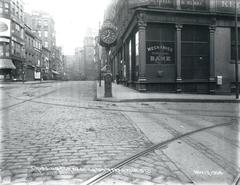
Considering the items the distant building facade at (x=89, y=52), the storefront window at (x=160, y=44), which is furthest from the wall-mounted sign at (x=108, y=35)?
the distant building facade at (x=89, y=52)

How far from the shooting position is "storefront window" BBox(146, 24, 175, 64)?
1800 centimetres

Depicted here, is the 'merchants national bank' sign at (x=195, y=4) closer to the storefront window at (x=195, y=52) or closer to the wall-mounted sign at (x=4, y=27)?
the storefront window at (x=195, y=52)

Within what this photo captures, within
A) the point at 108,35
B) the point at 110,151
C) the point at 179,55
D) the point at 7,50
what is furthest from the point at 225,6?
the point at 7,50

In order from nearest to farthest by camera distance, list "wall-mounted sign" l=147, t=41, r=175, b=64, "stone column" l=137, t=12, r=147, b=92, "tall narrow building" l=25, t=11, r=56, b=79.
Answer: "stone column" l=137, t=12, r=147, b=92 < "wall-mounted sign" l=147, t=41, r=175, b=64 < "tall narrow building" l=25, t=11, r=56, b=79

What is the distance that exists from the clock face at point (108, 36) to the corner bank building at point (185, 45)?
3.44m

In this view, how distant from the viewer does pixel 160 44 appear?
1820 cm

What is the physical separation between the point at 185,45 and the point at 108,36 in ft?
22.7

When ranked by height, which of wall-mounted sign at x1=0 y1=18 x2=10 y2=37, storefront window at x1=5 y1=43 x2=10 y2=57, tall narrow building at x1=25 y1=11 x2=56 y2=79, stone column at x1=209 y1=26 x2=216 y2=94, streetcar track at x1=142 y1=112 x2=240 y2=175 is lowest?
streetcar track at x1=142 y1=112 x2=240 y2=175

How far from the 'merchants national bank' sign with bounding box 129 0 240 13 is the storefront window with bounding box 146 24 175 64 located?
1.58m

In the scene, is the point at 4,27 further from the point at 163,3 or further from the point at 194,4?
the point at 194,4

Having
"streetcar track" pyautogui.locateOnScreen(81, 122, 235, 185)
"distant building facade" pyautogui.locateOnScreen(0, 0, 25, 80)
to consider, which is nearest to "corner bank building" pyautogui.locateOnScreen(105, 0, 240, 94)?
"streetcar track" pyautogui.locateOnScreen(81, 122, 235, 185)

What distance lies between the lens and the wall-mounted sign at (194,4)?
60.9ft

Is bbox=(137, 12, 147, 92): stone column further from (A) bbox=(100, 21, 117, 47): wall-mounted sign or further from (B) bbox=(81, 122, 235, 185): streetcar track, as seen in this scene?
(B) bbox=(81, 122, 235, 185): streetcar track

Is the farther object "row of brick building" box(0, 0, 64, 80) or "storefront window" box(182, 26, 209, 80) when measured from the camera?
"row of brick building" box(0, 0, 64, 80)
